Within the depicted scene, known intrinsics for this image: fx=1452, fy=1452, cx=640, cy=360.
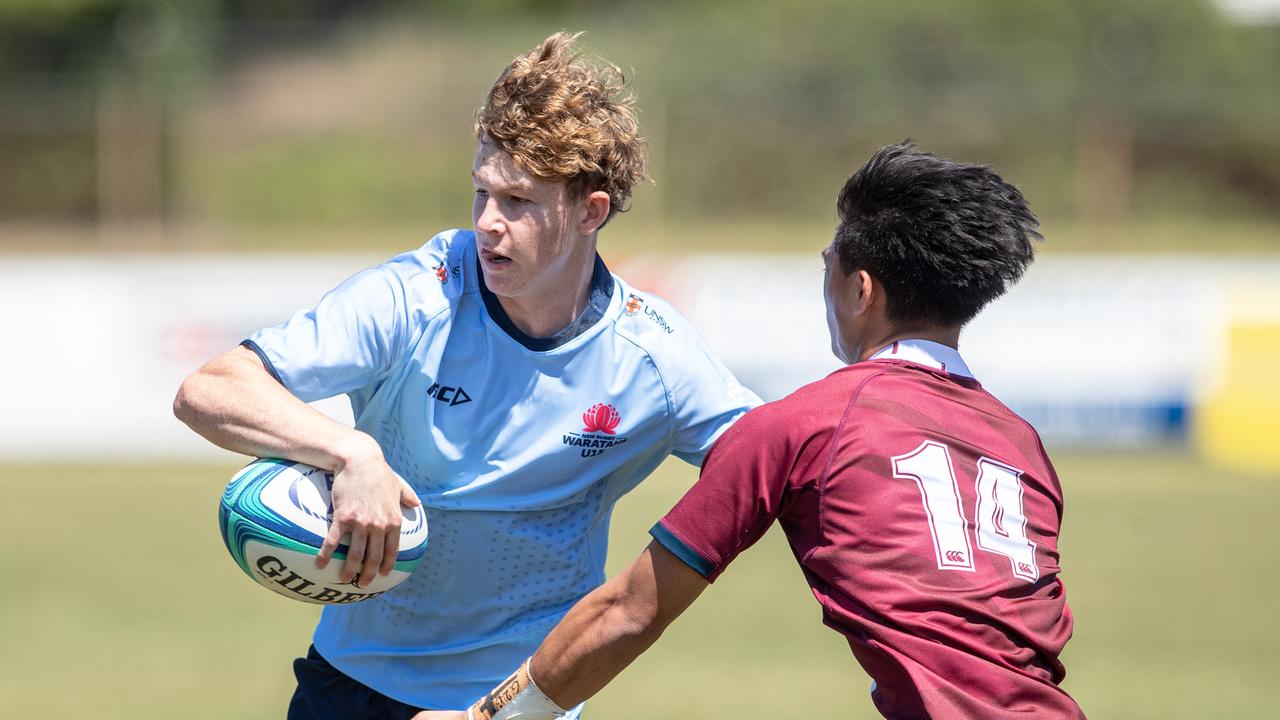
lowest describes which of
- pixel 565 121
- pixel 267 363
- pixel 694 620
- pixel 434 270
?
pixel 694 620

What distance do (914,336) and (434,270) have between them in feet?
4.27

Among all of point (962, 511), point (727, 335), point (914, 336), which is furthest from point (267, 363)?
point (727, 335)

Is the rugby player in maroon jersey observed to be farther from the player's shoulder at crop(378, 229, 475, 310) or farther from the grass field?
the grass field

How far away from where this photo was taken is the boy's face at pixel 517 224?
3.52 m

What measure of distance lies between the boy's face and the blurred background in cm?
311

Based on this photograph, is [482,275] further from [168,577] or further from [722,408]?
[168,577]

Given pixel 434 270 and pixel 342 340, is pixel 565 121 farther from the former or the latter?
pixel 342 340

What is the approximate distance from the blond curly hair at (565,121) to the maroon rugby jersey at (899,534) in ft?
3.26

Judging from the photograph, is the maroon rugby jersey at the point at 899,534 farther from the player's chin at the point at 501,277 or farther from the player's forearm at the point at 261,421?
the player's chin at the point at 501,277

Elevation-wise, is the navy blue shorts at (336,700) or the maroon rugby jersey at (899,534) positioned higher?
the maroon rugby jersey at (899,534)

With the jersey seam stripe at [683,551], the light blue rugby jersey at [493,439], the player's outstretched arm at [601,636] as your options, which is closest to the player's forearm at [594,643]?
the player's outstretched arm at [601,636]

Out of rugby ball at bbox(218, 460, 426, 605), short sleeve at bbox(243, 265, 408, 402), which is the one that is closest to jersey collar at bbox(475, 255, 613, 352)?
short sleeve at bbox(243, 265, 408, 402)

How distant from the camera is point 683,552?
280 cm

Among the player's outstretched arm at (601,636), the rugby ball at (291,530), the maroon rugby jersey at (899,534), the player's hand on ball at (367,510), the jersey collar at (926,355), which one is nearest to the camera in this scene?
the maroon rugby jersey at (899,534)
